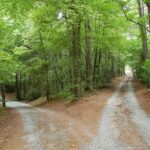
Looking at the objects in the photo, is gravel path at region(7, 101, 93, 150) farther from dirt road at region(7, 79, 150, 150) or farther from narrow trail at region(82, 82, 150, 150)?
narrow trail at region(82, 82, 150, 150)

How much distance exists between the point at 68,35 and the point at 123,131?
15477 millimetres

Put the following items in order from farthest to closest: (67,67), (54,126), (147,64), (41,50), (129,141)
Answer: (41,50), (67,67), (147,64), (54,126), (129,141)

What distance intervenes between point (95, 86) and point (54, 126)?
18.0 meters

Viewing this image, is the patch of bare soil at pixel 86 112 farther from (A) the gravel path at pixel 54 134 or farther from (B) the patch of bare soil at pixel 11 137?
(B) the patch of bare soil at pixel 11 137

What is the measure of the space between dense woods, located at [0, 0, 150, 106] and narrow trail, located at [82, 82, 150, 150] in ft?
22.8

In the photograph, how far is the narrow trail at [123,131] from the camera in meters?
11.8

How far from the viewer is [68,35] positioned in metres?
28.3

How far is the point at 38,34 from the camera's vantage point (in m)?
32.8

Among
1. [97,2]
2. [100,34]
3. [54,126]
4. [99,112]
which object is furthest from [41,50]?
[54,126]

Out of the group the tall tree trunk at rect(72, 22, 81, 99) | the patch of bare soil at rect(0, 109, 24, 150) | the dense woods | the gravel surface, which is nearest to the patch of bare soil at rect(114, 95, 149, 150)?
the gravel surface

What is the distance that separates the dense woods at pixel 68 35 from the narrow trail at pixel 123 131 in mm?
6937

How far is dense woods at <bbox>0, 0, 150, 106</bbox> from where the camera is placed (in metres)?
23.1

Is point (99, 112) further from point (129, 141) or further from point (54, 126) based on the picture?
point (129, 141)

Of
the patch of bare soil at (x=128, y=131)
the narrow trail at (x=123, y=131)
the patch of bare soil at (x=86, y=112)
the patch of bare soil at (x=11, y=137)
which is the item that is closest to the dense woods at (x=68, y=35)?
the patch of bare soil at (x=86, y=112)
